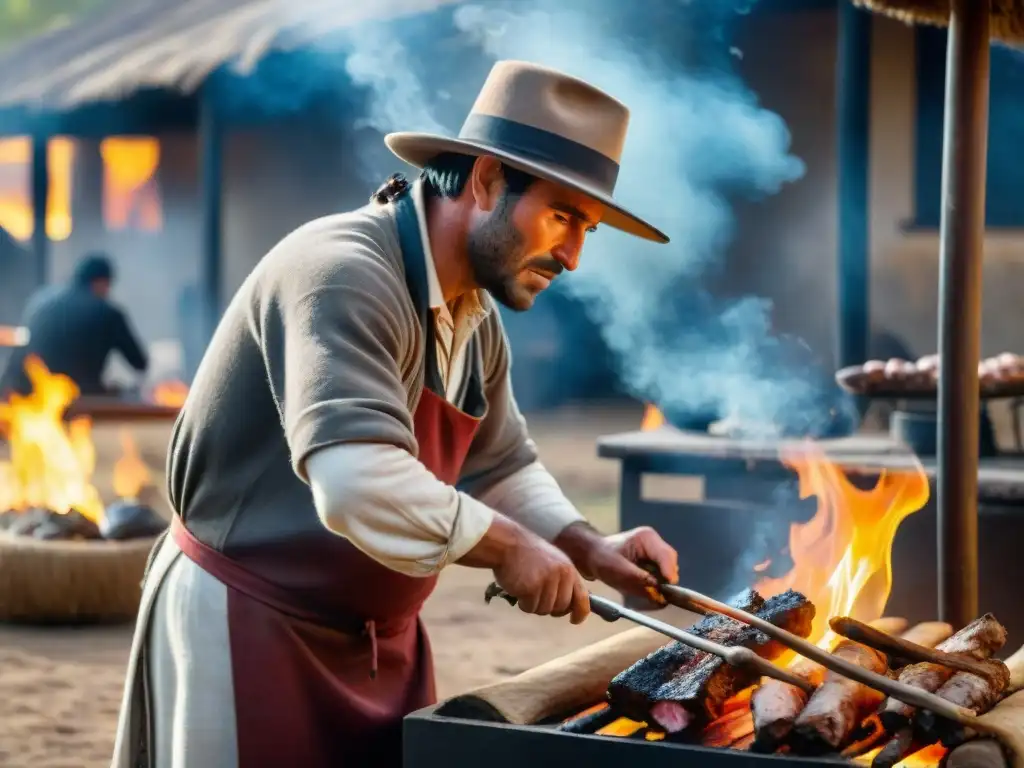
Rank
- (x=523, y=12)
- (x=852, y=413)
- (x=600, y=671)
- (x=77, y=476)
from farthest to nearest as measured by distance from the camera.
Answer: (x=523, y=12), (x=77, y=476), (x=852, y=413), (x=600, y=671)

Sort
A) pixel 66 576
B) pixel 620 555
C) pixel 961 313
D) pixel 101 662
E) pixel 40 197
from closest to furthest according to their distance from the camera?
pixel 620 555 → pixel 961 313 → pixel 101 662 → pixel 66 576 → pixel 40 197

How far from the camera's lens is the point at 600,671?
316 cm

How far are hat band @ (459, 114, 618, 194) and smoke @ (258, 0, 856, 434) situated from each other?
19.2 ft

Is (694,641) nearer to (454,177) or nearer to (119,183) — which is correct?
(454,177)

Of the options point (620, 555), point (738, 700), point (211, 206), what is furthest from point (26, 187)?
point (738, 700)

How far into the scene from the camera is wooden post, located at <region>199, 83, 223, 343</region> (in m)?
15.0

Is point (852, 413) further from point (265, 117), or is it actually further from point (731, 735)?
point (265, 117)

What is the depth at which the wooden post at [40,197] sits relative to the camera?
61.9ft

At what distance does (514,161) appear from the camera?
265 cm

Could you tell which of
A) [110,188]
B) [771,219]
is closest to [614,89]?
[771,219]

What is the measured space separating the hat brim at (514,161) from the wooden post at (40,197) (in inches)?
669

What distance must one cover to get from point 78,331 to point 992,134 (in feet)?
23.6

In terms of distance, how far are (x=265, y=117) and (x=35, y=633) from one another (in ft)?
33.5

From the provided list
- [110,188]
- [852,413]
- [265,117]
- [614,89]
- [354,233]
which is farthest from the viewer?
[110,188]
